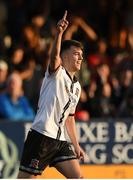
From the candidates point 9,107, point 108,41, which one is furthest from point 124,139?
point 108,41

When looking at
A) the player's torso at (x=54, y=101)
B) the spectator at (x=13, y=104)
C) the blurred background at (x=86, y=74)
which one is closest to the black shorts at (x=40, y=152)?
the player's torso at (x=54, y=101)

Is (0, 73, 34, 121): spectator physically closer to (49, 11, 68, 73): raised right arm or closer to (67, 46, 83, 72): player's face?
(67, 46, 83, 72): player's face

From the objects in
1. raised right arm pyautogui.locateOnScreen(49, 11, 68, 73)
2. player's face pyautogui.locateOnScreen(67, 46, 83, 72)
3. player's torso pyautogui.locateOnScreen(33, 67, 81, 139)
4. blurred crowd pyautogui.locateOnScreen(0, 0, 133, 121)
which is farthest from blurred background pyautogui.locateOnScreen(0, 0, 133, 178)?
raised right arm pyautogui.locateOnScreen(49, 11, 68, 73)

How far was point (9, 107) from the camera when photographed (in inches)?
468

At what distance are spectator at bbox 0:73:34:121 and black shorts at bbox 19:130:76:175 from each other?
3172 millimetres

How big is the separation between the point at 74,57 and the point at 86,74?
17.8ft

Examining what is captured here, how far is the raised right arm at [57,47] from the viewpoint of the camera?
26.4 feet

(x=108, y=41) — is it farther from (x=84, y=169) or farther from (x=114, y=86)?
(x=84, y=169)

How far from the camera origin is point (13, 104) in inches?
469

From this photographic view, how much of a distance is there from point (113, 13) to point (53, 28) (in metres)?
2.16

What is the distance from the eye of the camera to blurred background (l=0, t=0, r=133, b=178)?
11906 mm

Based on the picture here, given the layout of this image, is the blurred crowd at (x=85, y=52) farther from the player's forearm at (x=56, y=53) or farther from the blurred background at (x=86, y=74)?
the player's forearm at (x=56, y=53)

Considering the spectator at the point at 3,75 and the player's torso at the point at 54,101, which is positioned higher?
the spectator at the point at 3,75

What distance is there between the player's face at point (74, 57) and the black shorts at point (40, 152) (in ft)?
2.50
